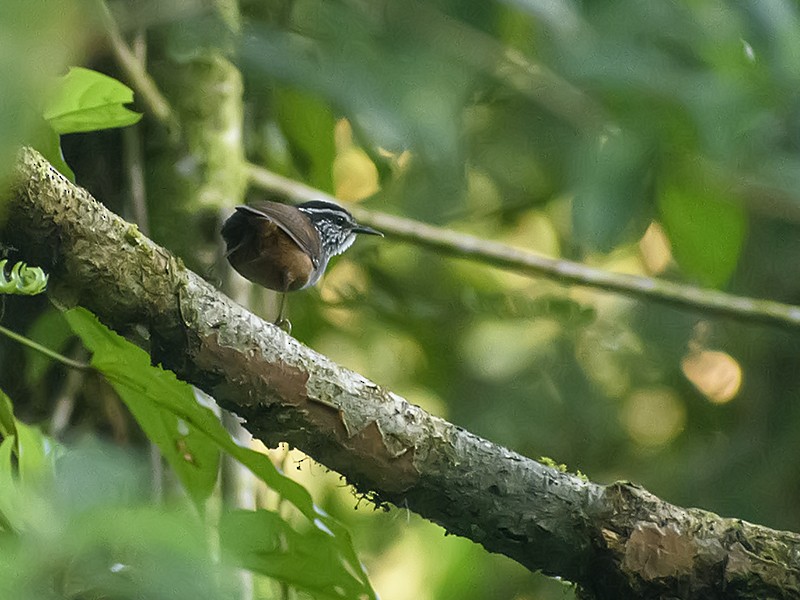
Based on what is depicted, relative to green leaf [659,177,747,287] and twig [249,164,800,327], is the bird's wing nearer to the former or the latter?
twig [249,164,800,327]

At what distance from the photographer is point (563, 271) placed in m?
2.73

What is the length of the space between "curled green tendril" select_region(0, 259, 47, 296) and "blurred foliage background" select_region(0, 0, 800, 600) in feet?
0.53

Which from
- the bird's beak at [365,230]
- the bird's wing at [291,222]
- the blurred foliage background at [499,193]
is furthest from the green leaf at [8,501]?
the bird's beak at [365,230]

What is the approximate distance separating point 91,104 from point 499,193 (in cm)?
249

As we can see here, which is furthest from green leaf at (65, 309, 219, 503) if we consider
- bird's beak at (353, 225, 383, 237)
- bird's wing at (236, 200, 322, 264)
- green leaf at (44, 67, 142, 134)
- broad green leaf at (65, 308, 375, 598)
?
bird's beak at (353, 225, 383, 237)

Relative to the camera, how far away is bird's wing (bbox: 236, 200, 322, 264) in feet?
7.13

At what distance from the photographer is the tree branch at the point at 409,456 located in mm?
1320

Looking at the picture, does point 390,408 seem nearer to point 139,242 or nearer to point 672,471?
point 139,242

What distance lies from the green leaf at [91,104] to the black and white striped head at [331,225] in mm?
1147

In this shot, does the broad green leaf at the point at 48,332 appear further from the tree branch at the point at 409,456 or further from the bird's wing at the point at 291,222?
the tree branch at the point at 409,456

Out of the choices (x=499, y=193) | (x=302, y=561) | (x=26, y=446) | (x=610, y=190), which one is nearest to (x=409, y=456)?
(x=302, y=561)

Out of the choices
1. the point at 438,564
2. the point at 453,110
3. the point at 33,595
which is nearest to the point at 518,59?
the point at 453,110

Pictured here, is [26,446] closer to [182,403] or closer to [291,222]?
[182,403]

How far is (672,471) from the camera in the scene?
11.7 feet
